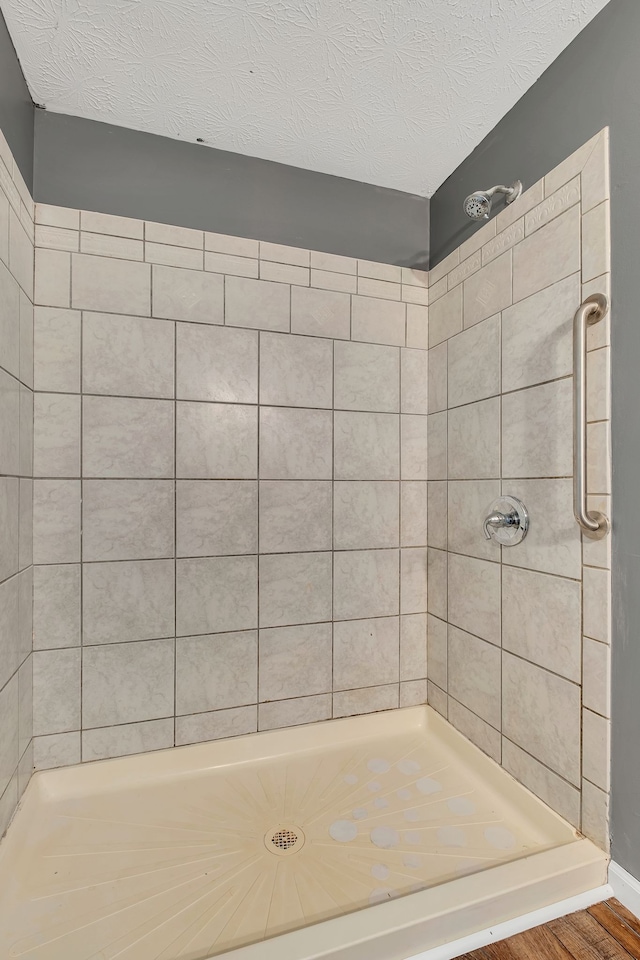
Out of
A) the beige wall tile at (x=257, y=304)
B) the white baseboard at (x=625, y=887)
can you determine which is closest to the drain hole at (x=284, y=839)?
the white baseboard at (x=625, y=887)

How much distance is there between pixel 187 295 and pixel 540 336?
1.04 meters

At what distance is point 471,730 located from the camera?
56.8 inches

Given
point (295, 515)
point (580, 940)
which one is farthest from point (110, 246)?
point (580, 940)

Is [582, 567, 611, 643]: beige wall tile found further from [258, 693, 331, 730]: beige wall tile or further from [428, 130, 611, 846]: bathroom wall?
[258, 693, 331, 730]: beige wall tile

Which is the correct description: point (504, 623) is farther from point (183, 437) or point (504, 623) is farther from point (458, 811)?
point (183, 437)

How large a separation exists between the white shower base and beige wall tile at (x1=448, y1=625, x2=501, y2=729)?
0.45 feet

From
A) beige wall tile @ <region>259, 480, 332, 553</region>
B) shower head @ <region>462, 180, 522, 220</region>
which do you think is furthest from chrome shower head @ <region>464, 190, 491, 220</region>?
beige wall tile @ <region>259, 480, 332, 553</region>

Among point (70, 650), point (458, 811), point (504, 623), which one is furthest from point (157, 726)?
point (504, 623)

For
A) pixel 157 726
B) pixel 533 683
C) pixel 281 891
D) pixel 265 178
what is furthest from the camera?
pixel 265 178

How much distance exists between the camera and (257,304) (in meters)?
1.51

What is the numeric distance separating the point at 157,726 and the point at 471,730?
0.98m

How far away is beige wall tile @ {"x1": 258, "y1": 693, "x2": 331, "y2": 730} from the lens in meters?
1.52

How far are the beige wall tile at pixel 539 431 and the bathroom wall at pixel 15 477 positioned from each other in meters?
1.28

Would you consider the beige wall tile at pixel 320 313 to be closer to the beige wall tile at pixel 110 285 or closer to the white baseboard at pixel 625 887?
the beige wall tile at pixel 110 285
